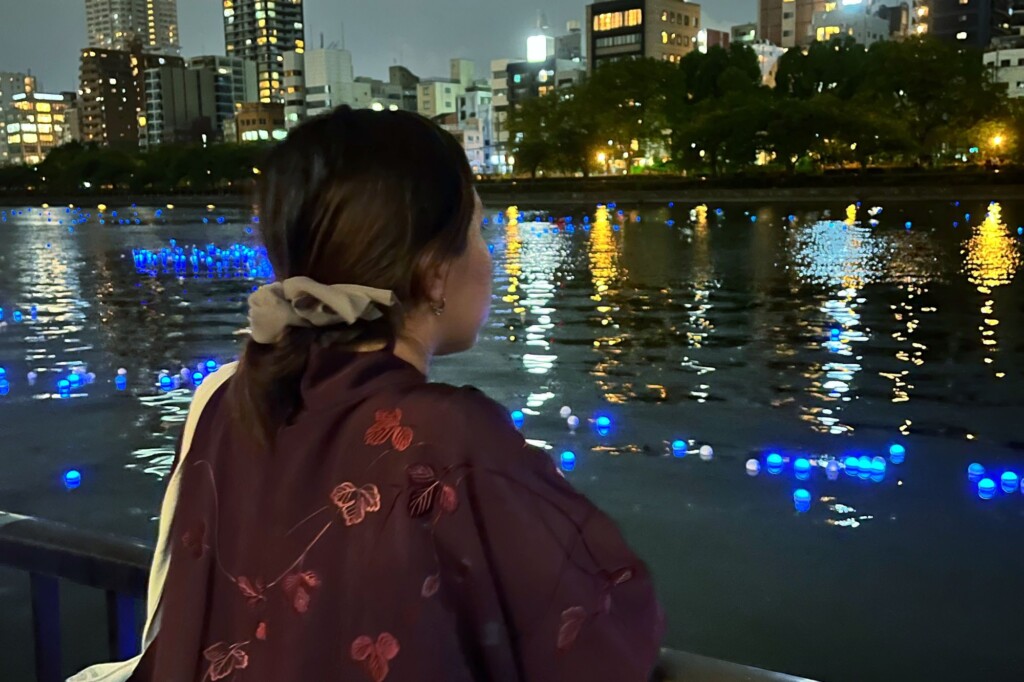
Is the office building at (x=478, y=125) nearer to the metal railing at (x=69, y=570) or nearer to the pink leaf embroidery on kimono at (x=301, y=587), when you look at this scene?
the metal railing at (x=69, y=570)

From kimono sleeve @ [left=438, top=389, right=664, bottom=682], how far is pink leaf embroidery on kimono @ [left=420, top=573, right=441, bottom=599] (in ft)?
0.16

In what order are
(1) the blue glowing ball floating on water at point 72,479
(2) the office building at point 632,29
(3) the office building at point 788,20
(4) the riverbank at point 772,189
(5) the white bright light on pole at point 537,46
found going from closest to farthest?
(1) the blue glowing ball floating on water at point 72,479, (4) the riverbank at point 772,189, (2) the office building at point 632,29, (3) the office building at point 788,20, (5) the white bright light on pole at point 537,46

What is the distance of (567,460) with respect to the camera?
7199 mm

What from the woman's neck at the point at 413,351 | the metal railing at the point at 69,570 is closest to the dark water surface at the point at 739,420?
the woman's neck at the point at 413,351

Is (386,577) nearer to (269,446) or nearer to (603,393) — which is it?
(269,446)

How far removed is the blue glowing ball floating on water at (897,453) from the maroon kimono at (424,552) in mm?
Result: 6262

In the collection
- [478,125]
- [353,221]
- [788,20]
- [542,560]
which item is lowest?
[542,560]

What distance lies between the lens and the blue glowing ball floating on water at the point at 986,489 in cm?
640

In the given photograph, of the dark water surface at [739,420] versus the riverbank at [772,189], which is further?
the riverbank at [772,189]

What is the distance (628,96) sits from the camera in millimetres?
68062

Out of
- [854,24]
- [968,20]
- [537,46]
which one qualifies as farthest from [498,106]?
[968,20]

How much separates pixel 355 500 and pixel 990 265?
20.2 meters

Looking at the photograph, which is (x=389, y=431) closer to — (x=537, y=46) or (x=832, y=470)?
(x=832, y=470)

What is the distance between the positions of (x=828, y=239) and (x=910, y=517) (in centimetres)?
2160
